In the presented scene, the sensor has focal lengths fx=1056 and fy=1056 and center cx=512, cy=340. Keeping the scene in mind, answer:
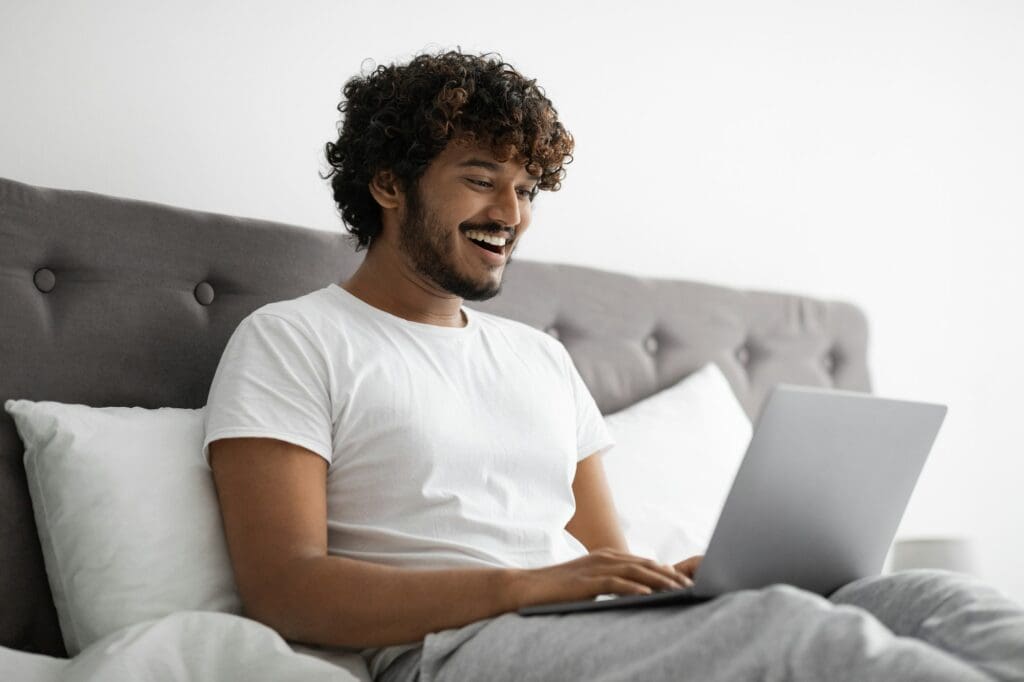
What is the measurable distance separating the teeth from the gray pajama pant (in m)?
0.61

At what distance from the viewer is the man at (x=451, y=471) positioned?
96 cm

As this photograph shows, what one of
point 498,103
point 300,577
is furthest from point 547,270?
point 300,577

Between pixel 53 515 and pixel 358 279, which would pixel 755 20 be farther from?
pixel 53 515

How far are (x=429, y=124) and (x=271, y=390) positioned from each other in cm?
47

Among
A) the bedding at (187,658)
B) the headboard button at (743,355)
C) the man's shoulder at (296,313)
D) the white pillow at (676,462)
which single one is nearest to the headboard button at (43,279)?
the man's shoulder at (296,313)

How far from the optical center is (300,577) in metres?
1.17

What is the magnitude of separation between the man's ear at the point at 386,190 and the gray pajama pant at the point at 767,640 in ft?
2.22

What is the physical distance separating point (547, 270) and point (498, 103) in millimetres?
419

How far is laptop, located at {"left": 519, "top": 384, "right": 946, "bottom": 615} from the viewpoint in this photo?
1.02 m

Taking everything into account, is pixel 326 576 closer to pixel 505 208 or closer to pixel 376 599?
pixel 376 599

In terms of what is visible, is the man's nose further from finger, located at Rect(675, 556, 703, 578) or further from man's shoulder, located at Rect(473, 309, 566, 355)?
finger, located at Rect(675, 556, 703, 578)

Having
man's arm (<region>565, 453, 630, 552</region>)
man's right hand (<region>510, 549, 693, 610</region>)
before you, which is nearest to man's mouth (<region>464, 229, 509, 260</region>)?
man's arm (<region>565, 453, 630, 552</region>)

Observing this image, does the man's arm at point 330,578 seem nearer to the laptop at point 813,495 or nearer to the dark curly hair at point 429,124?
the laptop at point 813,495

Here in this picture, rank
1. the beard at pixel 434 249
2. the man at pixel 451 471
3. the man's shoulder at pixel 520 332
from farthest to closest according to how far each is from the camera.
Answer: the man's shoulder at pixel 520 332, the beard at pixel 434 249, the man at pixel 451 471
